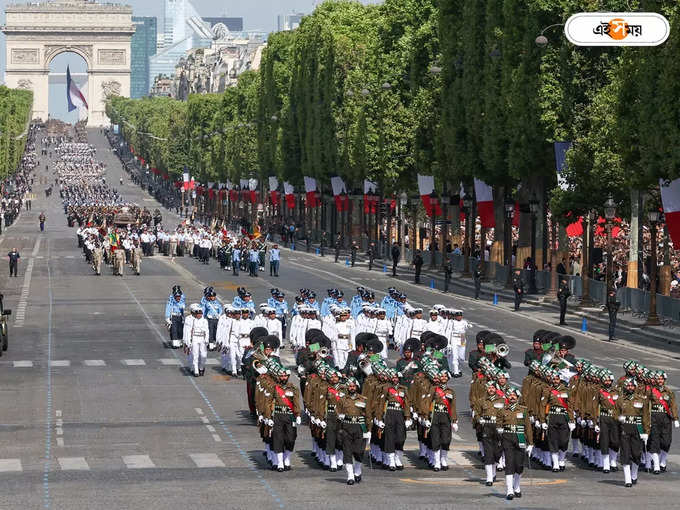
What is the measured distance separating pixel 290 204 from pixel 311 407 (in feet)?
372

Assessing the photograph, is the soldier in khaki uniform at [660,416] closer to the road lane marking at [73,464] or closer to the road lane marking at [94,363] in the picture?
the road lane marking at [73,464]

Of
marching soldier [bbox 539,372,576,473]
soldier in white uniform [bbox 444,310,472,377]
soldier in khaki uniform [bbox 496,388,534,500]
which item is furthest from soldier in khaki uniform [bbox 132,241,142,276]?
soldier in khaki uniform [bbox 496,388,534,500]

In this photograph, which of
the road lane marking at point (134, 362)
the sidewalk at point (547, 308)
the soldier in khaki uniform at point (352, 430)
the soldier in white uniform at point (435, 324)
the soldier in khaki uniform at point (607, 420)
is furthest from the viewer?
the sidewalk at point (547, 308)

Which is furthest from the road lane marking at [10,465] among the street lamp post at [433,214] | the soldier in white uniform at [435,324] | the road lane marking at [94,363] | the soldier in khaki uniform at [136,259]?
the street lamp post at [433,214]

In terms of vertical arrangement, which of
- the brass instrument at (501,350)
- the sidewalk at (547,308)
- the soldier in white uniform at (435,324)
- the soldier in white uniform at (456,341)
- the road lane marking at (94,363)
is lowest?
the sidewalk at (547,308)

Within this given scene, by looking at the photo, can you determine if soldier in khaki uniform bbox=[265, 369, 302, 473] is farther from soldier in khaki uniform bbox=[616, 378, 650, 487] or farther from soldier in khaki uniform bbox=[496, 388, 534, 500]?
soldier in khaki uniform bbox=[616, 378, 650, 487]

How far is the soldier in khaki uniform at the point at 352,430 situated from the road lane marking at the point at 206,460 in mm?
2801

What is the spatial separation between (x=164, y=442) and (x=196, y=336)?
37.6 feet

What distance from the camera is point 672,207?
57094 mm

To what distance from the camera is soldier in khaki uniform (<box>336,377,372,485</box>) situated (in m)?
28.3

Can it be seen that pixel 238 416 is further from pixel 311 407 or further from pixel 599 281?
pixel 599 281

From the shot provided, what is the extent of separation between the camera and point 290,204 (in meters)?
143

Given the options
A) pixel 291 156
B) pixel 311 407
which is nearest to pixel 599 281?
pixel 311 407

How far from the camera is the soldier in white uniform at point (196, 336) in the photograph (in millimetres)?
44500
